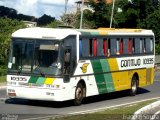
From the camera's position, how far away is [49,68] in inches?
795

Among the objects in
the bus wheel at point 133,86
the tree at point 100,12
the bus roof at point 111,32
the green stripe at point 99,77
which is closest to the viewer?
the bus roof at point 111,32

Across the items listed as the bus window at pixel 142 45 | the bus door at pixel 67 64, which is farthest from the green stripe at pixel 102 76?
the bus window at pixel 142 45

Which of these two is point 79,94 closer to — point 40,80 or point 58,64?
point 58,64

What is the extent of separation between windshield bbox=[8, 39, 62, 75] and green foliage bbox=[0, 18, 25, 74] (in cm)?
1466

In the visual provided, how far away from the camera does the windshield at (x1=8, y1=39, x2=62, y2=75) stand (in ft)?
Answer: 66.3

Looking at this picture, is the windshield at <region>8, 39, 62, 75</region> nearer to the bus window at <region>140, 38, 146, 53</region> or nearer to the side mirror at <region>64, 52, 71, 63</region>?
the side mirror at <region>64, 52, 71, 63</region>

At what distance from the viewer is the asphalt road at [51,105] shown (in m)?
17.7

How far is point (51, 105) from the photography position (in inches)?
837

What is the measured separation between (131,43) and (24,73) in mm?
7283

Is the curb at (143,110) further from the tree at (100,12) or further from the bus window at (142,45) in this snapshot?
the tree at (100,12)

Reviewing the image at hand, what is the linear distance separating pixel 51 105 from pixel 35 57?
6.38ft

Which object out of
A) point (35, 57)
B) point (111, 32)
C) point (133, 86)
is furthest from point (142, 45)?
point (35, 57)

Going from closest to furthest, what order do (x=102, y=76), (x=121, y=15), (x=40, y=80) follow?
(x=40, y=80) < (x=102, y=76) < (x=121, y=15)

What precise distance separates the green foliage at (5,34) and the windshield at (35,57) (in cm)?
1466
